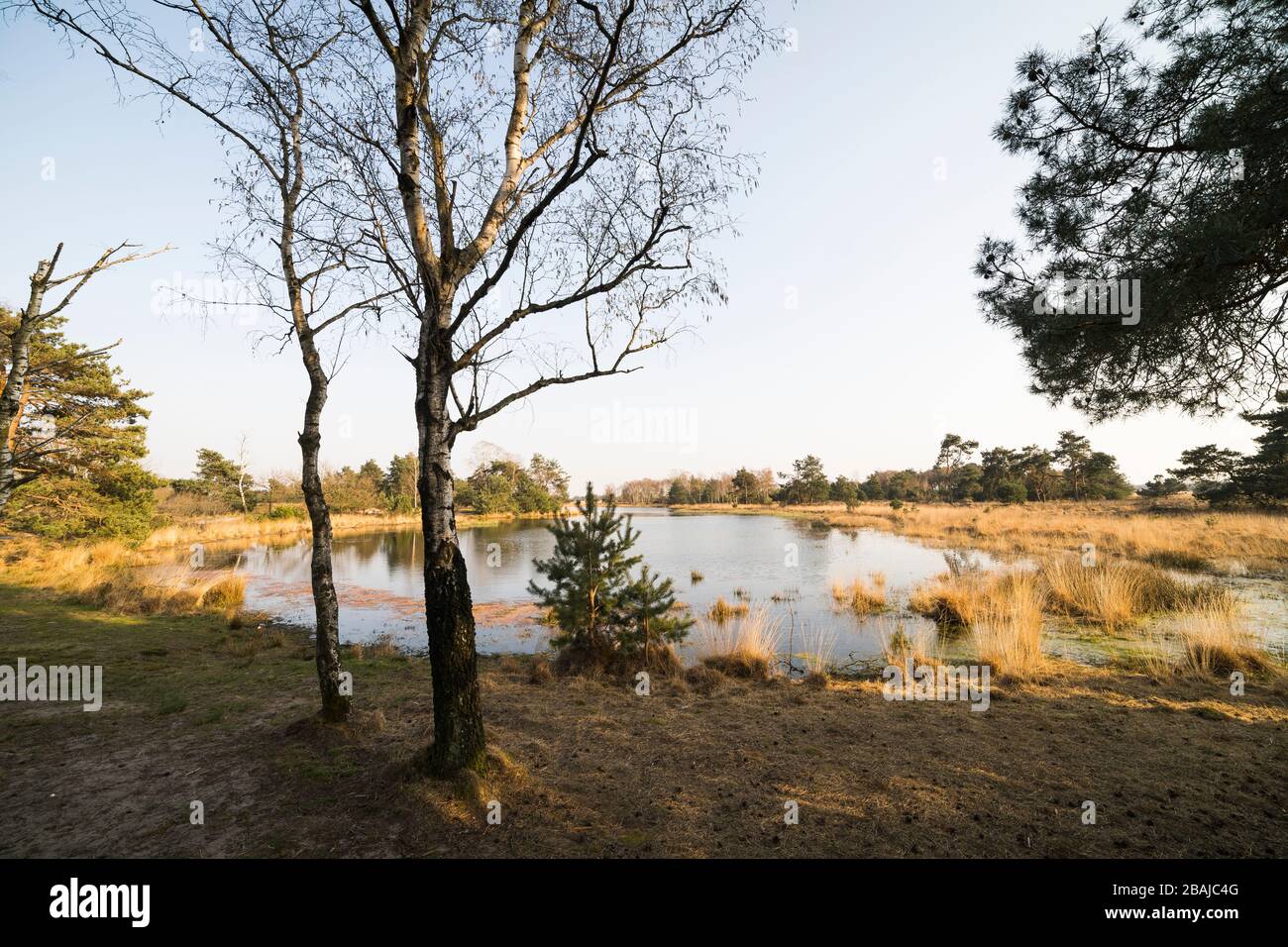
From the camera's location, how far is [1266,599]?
35.6 feet

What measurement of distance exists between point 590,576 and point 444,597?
4.11 metres

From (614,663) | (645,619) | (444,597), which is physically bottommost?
(614,663)

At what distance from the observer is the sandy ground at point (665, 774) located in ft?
9.71

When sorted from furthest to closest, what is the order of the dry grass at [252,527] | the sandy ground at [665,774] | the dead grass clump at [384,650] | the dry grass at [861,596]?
1. the dry grass at [252,527]
2. the dry grass at [861,596]
3. the dead grass clump at [384,650]
4. the sandy ground at [665,774]

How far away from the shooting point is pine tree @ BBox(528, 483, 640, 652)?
7371mm

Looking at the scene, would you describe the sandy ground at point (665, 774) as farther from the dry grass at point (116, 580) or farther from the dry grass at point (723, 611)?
the dry grass at point (116, 580)

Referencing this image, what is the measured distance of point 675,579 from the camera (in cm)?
1680

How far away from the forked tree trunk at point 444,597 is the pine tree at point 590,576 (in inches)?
151

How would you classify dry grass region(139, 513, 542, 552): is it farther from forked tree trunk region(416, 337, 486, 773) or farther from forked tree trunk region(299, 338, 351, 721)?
forked tree trunk region(416, 337, 486, 773)

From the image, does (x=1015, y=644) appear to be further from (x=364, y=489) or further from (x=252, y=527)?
(x=364, y=489)

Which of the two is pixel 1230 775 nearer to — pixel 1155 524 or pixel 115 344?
pixel 115 344

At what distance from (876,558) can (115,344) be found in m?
23.1

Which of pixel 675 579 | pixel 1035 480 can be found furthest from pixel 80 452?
pixel 1035 480

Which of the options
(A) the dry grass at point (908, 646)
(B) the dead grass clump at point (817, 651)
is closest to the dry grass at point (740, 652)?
(B) the dead grass clump at point (817, 651)
